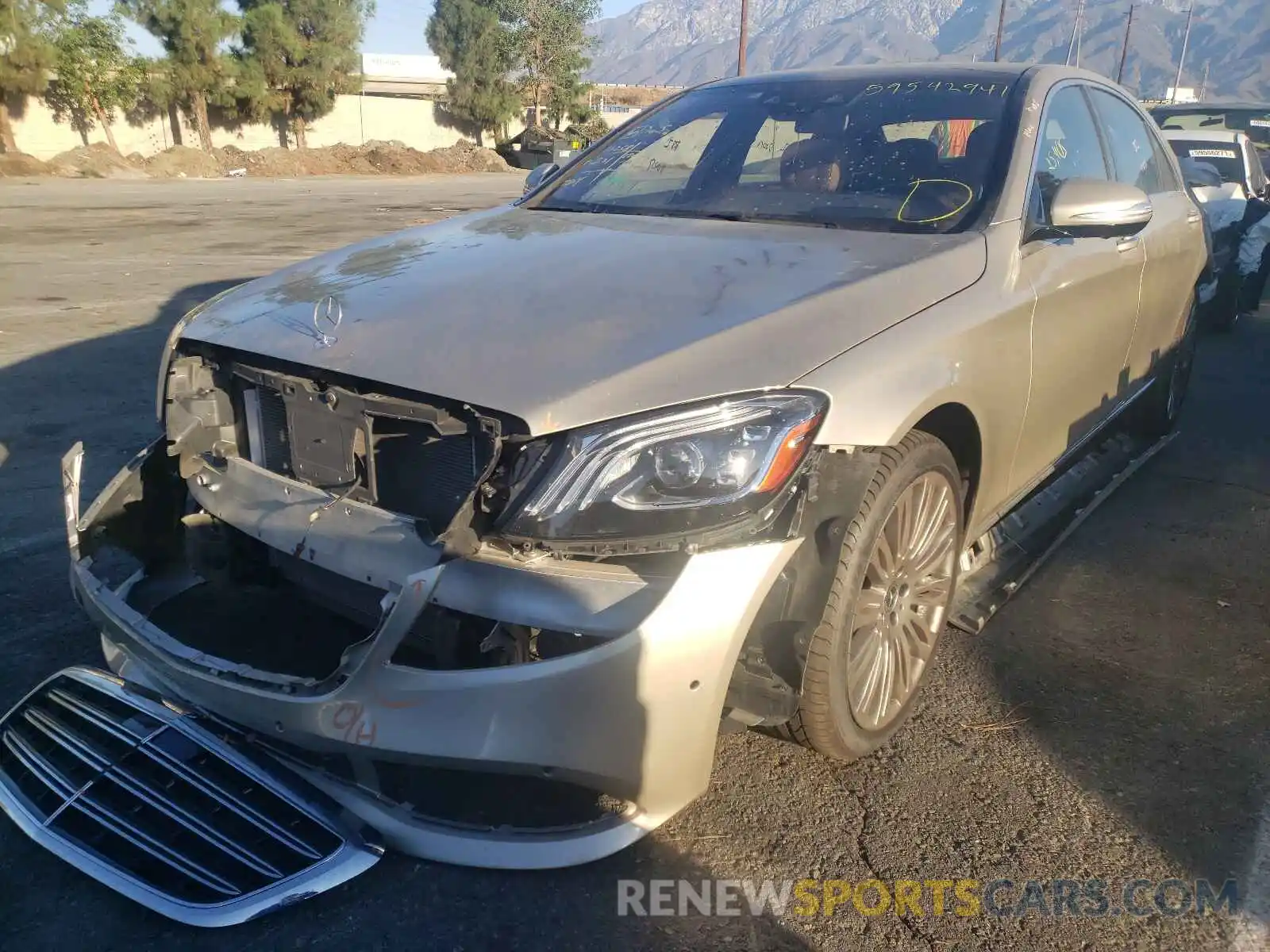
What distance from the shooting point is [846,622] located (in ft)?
7.54

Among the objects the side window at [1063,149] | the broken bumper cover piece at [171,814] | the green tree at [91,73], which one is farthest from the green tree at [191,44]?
the broken bumper cover piece at [171,814]

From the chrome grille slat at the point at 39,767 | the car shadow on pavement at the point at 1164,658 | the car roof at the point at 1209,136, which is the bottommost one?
the car shadow on pavement at the point at 1164,658

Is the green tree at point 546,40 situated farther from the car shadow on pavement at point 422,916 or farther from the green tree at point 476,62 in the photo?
the car shadow on pavement at point 422,916

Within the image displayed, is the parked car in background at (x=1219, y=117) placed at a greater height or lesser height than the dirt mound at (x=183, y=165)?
greater

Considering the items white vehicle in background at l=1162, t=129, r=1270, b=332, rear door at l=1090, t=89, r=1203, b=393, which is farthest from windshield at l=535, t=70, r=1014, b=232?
white vehicle in background at l=1162, t=129, r=1270, b=332

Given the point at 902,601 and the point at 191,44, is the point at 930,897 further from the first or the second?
the point at 191,44

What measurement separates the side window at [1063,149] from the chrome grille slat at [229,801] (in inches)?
104

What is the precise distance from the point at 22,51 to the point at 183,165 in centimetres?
584

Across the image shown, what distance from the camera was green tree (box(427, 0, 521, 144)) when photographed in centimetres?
4816

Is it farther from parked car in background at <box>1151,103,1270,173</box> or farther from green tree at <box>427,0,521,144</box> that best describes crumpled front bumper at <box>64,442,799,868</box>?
green tree at <box>427,0,521,144</box>

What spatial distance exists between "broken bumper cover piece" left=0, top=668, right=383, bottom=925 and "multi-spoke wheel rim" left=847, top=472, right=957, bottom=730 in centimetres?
125

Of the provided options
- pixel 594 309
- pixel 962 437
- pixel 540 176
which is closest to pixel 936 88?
pixel 962 437

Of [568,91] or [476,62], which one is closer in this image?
[476,62]

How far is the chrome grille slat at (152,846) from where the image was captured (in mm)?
2051
